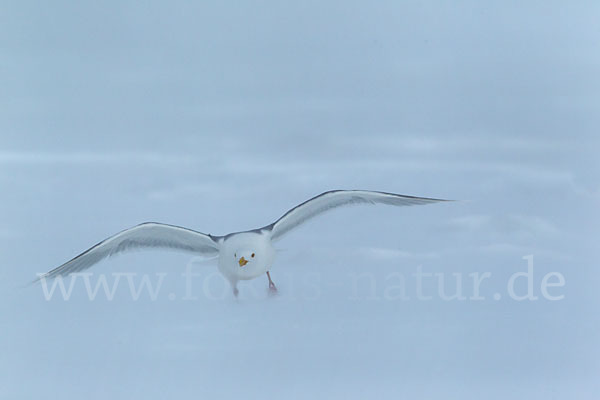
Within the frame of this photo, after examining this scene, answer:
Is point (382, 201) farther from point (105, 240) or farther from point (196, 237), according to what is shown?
point (105, 240)

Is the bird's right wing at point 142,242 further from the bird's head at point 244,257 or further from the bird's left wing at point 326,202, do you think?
the bird's left wing at point 326,202

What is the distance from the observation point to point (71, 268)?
340cm

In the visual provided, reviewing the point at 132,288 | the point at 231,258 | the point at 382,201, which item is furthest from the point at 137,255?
the point at 382,201

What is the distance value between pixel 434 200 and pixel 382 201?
21 cm

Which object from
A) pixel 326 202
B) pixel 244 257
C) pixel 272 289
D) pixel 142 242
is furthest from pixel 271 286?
pixel 142 242

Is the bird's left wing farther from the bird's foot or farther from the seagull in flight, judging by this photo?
the bird's foot

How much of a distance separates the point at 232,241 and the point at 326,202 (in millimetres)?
397

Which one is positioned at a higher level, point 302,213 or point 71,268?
point 302,213

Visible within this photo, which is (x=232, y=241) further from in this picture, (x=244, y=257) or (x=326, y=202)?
(x=326, y=202)

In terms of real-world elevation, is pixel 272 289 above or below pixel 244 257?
below

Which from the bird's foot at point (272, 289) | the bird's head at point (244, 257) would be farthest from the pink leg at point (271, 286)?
the bird's head at point (244, 257)

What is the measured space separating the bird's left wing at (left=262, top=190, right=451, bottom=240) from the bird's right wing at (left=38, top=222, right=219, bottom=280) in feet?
0.88

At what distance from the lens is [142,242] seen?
3.43 metres

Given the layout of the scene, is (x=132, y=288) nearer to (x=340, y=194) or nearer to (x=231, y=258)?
(x=231, y=258)
